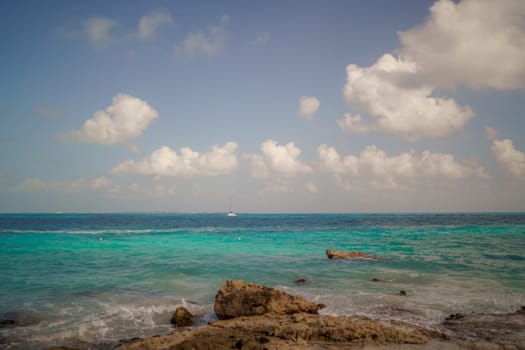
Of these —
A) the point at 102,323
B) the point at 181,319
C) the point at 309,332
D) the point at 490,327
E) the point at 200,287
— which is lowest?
the point at 200,287

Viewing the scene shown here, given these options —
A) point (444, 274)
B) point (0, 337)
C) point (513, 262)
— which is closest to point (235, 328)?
point (0, 337)

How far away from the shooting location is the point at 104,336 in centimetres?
1028

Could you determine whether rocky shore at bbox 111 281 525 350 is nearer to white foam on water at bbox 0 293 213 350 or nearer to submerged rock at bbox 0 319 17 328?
white foam on water at bbox 0 293 213 350

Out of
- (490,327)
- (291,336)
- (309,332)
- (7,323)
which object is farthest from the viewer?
(7,323)

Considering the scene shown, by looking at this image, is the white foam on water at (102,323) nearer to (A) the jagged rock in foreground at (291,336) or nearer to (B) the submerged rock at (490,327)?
(A) the jagged rock in foreground at (291,336)

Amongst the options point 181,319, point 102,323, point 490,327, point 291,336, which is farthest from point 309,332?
point 102,323

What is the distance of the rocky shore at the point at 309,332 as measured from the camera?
8266 mm

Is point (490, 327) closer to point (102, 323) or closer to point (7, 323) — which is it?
point (102, 323)

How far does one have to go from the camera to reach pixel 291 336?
8578mm

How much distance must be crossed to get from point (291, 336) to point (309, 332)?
567 mm

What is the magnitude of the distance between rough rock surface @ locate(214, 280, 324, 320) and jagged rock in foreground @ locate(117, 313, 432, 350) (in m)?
1.05

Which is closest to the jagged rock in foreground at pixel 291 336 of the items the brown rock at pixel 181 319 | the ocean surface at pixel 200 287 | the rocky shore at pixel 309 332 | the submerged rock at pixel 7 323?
the rocky shore at pixel 309 332

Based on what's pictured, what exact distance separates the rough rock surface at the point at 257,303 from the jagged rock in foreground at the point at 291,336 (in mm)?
1053

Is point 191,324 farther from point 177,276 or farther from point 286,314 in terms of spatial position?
point 177,276
